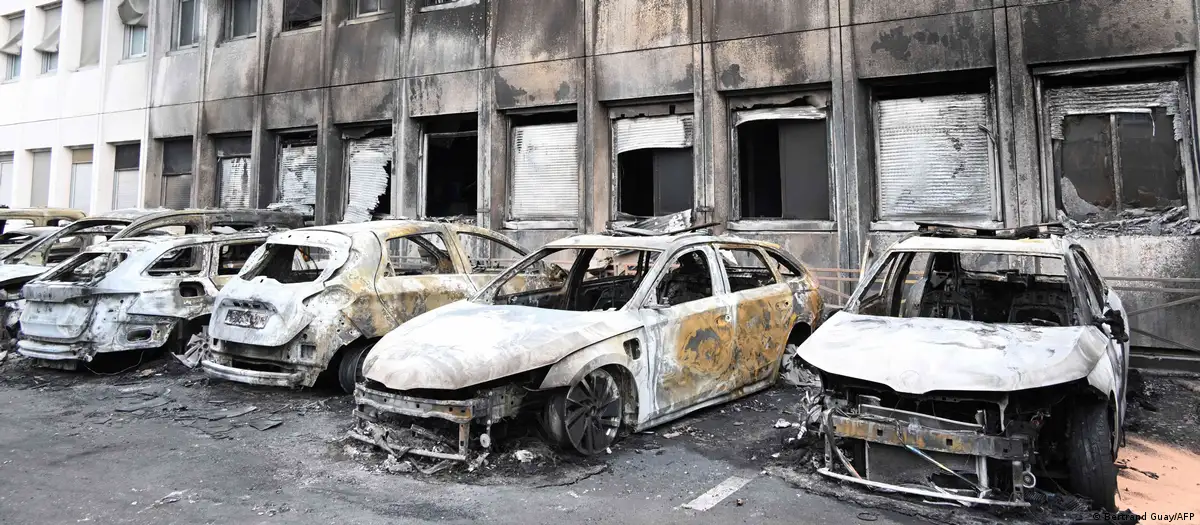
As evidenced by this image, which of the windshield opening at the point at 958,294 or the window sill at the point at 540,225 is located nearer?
the windshield opening at the point at 958,294

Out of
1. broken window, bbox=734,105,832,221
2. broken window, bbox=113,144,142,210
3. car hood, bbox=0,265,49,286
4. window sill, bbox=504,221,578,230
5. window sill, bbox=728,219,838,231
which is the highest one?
broken window, bbox=113,144,142,210

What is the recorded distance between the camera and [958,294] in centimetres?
587

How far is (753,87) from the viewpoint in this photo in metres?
10.4

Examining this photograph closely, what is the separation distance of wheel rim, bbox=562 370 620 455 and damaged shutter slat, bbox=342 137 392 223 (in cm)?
1007

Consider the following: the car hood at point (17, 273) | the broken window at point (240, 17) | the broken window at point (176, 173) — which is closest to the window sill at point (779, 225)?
the car hood at point (17, 273)

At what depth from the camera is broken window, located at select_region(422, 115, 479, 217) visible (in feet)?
42.8

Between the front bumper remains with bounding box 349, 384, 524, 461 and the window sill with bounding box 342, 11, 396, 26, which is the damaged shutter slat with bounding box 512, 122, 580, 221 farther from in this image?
the front bumper remains with bounding box 349, 384, 524, 461

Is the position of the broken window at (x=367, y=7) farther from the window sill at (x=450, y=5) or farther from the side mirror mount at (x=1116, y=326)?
the side mirror mount at (x=1116, y=326)

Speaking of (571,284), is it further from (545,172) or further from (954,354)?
(545,172)

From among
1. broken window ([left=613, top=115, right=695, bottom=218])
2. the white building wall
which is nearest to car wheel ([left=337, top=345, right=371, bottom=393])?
broken window ([left=613, top=115, right=695, bottom=218])

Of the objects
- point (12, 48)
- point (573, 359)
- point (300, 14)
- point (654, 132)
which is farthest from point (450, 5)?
point (12, 48)

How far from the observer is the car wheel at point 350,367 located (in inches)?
247

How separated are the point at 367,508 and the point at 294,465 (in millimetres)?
1080

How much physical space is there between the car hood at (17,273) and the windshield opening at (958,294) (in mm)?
9741
